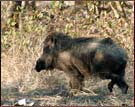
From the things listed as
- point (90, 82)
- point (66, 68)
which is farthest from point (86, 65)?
point (90, 82)

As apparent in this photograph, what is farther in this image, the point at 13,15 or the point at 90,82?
the point at 13,15

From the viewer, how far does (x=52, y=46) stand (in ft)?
28.7

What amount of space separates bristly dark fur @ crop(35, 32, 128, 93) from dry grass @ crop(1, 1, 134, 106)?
12.4 inches

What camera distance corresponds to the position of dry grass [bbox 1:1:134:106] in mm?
8000

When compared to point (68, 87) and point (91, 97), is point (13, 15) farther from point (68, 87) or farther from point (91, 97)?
point (91, 97)

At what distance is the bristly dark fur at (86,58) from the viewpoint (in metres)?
7.91

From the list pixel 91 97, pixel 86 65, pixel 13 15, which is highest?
pixel 13 15

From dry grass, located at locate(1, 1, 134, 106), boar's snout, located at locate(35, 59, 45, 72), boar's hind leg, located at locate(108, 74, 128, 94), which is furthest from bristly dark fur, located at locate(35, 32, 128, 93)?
dry grass, located at locate(1, 1, 134, 106)

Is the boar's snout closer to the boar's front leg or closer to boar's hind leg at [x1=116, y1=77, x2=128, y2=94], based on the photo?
the boar's front leg

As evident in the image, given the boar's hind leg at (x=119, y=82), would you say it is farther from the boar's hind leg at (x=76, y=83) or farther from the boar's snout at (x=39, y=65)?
the boar's snout at (x=39, y=65)

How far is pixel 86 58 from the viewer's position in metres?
8.05

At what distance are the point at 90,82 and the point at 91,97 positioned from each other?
1273 millimetres

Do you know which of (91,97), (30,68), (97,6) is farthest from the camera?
(97,6)

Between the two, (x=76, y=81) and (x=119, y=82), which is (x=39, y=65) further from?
(x=119, y=82)
